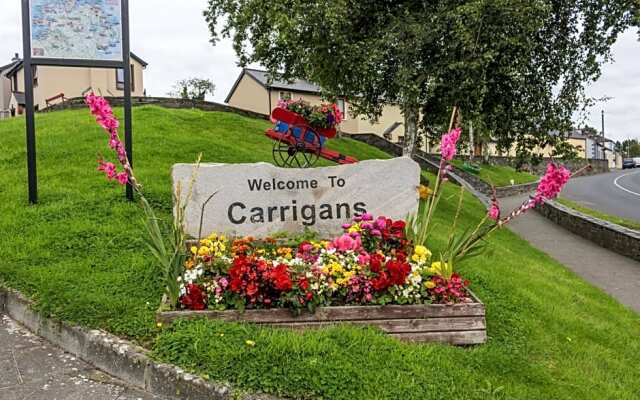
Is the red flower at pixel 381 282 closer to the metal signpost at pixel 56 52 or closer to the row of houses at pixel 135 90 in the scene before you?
the metal signpost at pixel 56 52

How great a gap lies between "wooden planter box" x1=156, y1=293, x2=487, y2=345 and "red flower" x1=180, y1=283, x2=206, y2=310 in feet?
0.36

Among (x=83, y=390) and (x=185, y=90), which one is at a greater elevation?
(x=185, y=90)

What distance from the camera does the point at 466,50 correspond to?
442 inches

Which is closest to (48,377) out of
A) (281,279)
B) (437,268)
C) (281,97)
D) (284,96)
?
(281,279)

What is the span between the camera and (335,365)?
3484mm

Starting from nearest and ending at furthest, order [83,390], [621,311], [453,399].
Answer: [453,399] < [83,390] < [621,311]

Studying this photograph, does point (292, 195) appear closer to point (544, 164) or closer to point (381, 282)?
point (381, 282)

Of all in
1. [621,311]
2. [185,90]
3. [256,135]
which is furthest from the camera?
[185,90]

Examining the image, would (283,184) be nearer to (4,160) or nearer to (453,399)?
(453,399)

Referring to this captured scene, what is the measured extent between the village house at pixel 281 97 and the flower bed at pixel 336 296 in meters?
37.6

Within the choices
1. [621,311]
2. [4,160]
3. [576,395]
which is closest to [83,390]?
[576,395]

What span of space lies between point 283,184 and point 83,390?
311 cm

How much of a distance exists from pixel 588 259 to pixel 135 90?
1430 inches

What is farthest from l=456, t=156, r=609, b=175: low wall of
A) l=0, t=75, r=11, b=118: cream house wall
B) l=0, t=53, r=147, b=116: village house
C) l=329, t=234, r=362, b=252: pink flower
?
l=0, t=75, r=11, b=118: cream house wall
